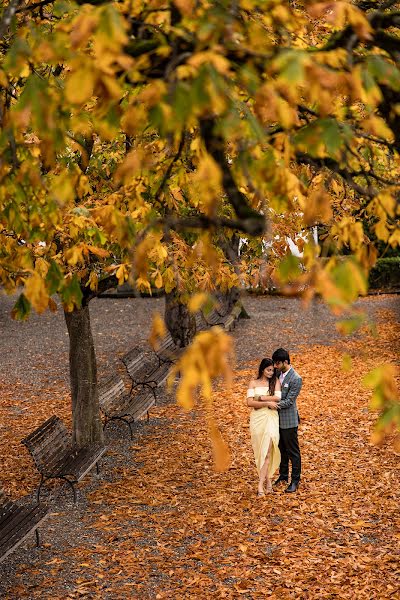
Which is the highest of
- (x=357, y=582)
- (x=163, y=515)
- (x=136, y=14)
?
(x=136, y=14)

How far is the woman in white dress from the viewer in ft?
32.7

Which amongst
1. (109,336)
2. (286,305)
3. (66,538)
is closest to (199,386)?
(109,336)

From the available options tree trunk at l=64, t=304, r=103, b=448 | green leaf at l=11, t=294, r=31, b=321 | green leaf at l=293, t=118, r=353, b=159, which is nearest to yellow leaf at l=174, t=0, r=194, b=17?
green leaf at l=293, t=118, r=353, b=159

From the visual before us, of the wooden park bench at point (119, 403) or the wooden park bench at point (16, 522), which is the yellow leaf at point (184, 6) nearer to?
the wooden park bench at point (16, 522)

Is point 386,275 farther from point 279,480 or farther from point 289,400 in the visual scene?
point 289,400

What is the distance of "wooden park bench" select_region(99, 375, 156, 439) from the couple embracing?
2930 millimetres

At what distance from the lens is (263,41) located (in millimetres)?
3840

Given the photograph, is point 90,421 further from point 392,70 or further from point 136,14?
point 392,70

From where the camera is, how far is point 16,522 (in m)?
8.15

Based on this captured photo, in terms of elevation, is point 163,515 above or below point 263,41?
below

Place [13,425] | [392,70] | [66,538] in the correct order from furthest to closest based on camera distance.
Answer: [13,425], [66,538], [392,70]

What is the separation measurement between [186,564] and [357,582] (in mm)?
1590

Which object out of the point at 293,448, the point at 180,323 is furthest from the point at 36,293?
the point at 180,323

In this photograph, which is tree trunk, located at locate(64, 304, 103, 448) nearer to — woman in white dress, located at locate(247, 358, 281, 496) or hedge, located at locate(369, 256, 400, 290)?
woman in white dress, located at locate(247, 358, 281, 496)
